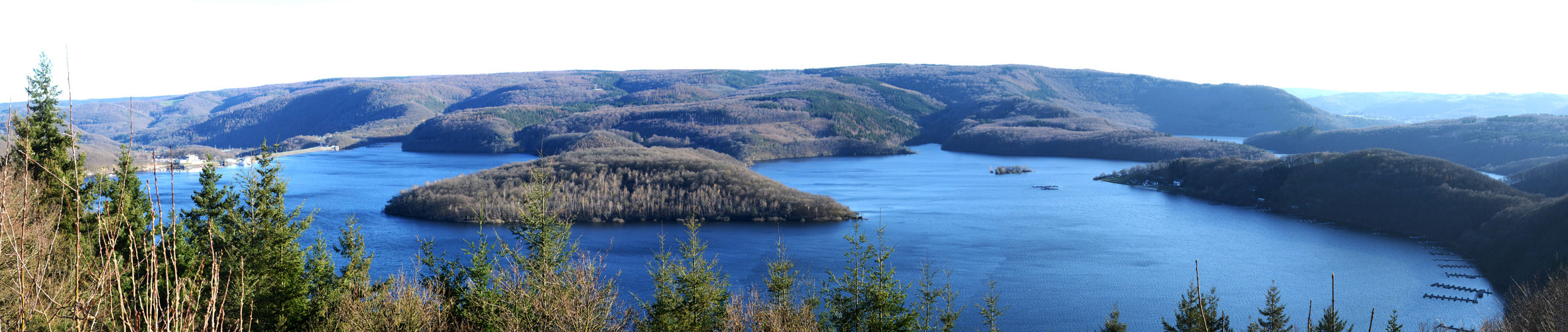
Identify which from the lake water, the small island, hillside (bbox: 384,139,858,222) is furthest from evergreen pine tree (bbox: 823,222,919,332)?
the small island

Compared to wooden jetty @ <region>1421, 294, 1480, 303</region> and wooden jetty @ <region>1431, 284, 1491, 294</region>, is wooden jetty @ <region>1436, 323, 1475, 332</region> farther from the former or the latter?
wooden jetty @ <region>1431, 284, 1491, 294</region>

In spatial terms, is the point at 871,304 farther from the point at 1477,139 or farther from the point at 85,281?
the point at 1477,139

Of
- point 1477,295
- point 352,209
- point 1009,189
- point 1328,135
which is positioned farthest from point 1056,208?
point 1328,135

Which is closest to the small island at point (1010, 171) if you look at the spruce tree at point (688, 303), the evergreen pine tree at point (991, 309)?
the evergreen pine tree at point (991, 309)

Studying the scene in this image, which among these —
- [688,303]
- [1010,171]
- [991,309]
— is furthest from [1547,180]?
[688,303]

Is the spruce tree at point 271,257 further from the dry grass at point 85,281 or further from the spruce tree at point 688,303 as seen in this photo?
the spruce tree at point 688,303

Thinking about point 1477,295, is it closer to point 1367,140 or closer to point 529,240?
point 529,240

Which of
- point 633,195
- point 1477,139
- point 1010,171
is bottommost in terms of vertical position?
point 633,195

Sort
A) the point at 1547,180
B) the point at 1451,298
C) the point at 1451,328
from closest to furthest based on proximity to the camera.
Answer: the point at 1451,328 → the point at 1451,298 → the point at 1547,180
